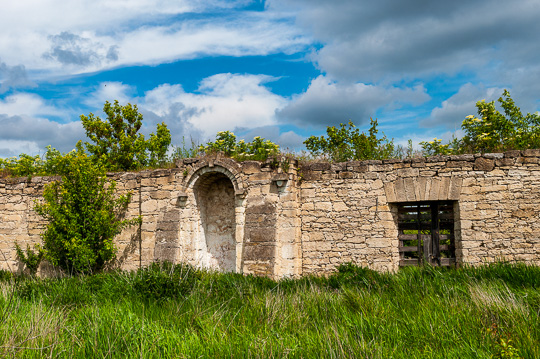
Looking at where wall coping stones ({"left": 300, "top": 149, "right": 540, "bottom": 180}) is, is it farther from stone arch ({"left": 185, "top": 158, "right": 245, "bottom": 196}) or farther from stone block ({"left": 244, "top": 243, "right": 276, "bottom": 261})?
stone block ({"left": 244, "top": 243, "right": 276, "bottom": 261})

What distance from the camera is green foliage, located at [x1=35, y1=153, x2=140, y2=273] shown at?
10.4 m

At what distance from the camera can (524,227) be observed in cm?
852

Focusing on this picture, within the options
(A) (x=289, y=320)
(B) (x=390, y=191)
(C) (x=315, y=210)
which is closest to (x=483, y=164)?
(B) (x=390, y=191)

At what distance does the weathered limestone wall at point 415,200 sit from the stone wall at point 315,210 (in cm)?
2

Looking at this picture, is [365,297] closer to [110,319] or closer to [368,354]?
[368,354]

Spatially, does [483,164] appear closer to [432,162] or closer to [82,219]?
[432,162]

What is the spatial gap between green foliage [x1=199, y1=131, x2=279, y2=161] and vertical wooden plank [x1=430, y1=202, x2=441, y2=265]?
349cm

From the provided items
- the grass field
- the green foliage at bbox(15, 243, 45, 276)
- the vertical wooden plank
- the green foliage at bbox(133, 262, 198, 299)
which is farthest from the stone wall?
the green foliage at bbox(15, 243, 45, 276)

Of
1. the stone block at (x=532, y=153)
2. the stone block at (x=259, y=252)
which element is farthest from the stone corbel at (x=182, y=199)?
the stone block at (x=532, y=153)

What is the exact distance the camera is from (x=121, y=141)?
17.7 metres

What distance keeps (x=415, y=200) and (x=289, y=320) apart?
173 inches

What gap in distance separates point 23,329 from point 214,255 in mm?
5861

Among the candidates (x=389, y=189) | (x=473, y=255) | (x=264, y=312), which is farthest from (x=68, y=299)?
(x=473, y=255)

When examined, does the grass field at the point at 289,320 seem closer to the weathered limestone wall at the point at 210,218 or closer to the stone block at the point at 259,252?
the stone block at the point at 259,252
